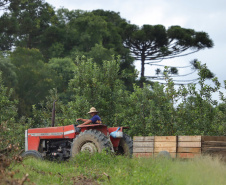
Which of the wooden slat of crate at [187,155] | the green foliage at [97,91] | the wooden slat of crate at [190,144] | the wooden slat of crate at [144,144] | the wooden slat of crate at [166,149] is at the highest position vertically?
the green foliage at [97,91]

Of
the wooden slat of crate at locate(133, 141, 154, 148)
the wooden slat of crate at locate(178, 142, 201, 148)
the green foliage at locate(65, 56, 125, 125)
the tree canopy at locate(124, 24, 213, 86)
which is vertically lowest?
the wooden slat of crate at locate(133, 141, 154, 148)

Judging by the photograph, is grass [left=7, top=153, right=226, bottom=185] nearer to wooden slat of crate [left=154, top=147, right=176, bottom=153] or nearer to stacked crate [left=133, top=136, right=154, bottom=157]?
wooden slat of crate [left=154, top=147, right=176, bottom=153]

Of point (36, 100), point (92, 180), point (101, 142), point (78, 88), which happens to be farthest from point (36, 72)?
point (92, 180)

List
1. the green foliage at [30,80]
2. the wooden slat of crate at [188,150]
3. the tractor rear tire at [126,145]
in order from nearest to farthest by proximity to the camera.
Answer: the wooden slat of crate at [188,150] → the tractor rear tire at [126,145] → the green foliage at [30,80]

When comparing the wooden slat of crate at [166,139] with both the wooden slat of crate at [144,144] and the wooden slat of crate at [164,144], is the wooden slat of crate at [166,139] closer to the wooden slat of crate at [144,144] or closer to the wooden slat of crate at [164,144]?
the wooden slat of crate at [164,144]

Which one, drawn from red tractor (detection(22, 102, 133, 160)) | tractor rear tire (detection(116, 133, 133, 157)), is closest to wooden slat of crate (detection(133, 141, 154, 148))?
red tractor (detection(22, 102, 133, 160))

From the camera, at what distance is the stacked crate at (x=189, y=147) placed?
1143 cm

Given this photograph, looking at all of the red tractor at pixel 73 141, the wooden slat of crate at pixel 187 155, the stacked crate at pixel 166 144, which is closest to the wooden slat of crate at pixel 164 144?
the stacked crate at pixel 166 144

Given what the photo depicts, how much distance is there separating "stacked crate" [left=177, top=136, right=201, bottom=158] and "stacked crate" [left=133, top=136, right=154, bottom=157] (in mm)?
919

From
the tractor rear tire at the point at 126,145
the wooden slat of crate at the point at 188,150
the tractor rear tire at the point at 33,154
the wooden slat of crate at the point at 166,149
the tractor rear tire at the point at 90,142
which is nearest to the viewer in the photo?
the wooden slat of crate at the point at 188,150

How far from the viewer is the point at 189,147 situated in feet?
38.0

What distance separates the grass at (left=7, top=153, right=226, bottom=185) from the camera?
902cm

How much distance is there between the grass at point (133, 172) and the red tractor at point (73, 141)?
94 centimetres

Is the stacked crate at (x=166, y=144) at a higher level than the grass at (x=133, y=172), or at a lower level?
higher
